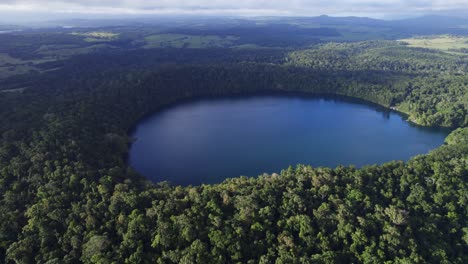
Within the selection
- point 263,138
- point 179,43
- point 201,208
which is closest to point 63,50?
point 179,43

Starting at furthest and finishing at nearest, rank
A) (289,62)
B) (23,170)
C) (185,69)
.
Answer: (289,62) < (185,69) < (23,170)

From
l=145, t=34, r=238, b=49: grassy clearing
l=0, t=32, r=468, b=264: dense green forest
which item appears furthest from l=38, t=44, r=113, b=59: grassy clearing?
l=0, t=32, r=468, b=264: dense green forest

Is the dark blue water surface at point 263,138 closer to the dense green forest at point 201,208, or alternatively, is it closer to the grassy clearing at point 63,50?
the dense green forest at point 201,208

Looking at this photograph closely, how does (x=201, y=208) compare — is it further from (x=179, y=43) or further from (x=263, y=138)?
(x=179, y=43)

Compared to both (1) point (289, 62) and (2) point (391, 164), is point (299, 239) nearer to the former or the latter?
(2) point (391, 164)

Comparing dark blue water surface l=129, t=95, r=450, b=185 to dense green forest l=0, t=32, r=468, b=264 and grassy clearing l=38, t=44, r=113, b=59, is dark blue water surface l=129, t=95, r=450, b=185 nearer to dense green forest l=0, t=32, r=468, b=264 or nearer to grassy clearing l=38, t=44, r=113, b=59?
dense green forest l=0, t=32, r=468, b=264

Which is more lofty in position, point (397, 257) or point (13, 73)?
point (13, 73)

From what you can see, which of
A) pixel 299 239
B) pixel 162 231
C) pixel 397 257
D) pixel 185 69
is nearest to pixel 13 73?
pixel 185 69

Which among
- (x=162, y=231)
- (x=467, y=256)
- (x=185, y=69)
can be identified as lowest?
(x=467, y=256)
